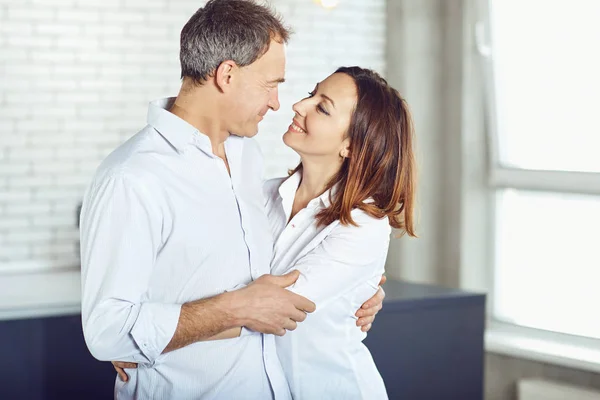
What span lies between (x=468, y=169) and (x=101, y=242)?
123 inches

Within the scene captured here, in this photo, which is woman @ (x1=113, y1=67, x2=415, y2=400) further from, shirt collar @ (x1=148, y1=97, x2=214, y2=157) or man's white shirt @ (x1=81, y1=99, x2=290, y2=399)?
shirt collar @ (x1=148, y1=97, x2=214, y2=157)

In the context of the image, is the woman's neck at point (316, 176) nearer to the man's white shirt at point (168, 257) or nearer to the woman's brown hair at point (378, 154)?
the woman's brown hair at point (378, 154)

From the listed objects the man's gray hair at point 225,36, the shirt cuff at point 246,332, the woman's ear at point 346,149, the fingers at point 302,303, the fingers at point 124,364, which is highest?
the man's gray hair at point 225,36

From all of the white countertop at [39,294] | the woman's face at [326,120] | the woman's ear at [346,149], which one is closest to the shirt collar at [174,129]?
the woman's face at [326,120]

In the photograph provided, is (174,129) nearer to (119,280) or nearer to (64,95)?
(119,280)

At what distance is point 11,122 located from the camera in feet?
14.6

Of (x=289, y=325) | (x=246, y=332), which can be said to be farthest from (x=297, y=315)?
(x=246, y=332)

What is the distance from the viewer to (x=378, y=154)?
8.32 feet

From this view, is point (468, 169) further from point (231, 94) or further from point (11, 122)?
point (231, 94)

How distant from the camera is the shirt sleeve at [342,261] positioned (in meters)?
2.34

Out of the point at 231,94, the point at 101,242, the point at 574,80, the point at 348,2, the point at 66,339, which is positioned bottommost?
the point at 66,339

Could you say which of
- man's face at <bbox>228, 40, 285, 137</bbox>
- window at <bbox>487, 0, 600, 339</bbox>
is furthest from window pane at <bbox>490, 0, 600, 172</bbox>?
man's face at <bbox>228, 40, 285, 137</bbox>

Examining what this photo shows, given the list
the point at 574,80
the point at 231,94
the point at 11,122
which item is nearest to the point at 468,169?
the point at 574,80

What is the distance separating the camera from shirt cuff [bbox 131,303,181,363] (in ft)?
6.72
